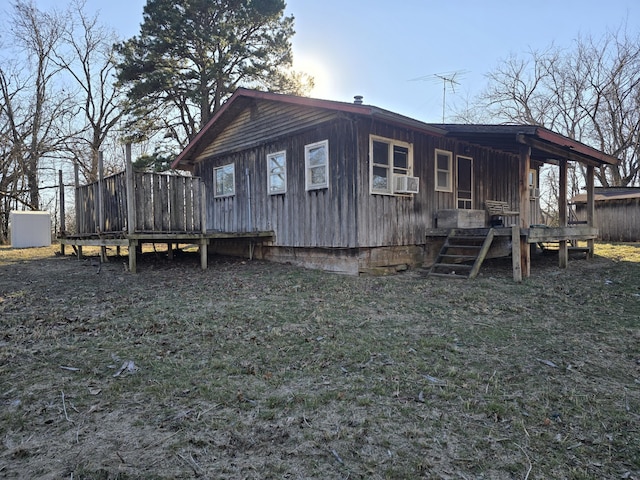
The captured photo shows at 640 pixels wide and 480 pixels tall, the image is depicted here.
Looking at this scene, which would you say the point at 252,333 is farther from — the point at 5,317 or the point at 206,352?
the point at 5,317

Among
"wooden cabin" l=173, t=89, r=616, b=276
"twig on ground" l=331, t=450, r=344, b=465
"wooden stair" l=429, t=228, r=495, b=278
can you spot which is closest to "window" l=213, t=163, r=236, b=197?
"wooden cabin" l=173, t=89, r=616, b=276

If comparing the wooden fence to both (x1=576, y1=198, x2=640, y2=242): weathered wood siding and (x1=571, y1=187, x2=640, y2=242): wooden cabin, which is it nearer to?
(x1=571, y1=187, x2=640, y2=242): wooden cabin

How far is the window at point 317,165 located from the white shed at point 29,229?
14.7m

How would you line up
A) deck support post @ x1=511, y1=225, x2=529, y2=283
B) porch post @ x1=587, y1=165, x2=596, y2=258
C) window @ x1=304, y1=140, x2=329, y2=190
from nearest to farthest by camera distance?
1. deck support post @ x1=511, y1=225, x2=529, y2=283
2. window @ x1=304, y1=140, x2=329, y2=190
3. porch post @ x1=587, y1=165, x2=596, y2=258

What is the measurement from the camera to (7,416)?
2.68m

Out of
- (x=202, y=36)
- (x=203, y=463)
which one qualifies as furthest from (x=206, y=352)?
(x=202, y=36)

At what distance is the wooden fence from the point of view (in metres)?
8.48

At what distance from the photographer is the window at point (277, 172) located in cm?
1002

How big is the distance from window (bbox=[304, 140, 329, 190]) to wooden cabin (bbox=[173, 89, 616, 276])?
2cm

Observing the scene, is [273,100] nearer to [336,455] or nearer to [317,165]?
[317,165]

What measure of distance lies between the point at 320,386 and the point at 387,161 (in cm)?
655

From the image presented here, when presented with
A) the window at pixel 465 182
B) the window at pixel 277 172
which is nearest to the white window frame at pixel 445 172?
the window at pixel 465 182

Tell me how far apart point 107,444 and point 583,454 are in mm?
2796

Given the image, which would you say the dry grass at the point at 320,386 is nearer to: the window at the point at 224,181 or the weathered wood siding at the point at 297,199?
the weathered wood siding at the point at 297,199
